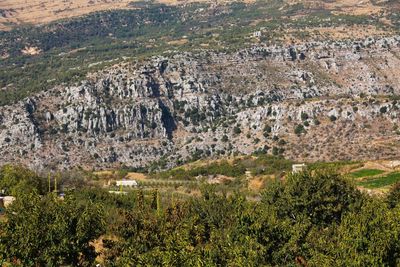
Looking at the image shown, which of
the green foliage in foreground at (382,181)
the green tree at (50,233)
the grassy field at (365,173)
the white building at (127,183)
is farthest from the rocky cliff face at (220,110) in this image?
the green tree at (50,233)

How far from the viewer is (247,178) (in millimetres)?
105875

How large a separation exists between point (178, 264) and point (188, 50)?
150745 millimetres

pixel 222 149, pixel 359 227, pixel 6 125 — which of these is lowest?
pixel 222 149

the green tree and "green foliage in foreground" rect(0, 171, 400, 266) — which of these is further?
the green tree

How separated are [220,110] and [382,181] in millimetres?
81757

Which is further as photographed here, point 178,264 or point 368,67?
point 368,67

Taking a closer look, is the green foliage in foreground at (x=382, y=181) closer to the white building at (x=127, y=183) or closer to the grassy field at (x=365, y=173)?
the grassy field at (x=365, y=173)

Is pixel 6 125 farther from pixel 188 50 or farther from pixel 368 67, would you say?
pixel 368 67

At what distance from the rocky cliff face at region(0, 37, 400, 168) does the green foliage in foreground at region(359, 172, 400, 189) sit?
2574cm

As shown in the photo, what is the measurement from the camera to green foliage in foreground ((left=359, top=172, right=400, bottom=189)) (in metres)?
81.2

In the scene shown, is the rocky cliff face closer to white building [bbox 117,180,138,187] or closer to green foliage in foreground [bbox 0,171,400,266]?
white building [bbox 117,180,138,187]

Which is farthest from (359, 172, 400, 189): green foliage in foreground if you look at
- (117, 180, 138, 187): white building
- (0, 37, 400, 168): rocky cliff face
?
(117, 180, 138, 187): white building

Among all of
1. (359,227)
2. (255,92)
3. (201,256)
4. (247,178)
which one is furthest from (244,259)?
(255,92)

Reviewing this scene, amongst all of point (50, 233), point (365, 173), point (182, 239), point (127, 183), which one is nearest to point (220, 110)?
point (127, 183)
